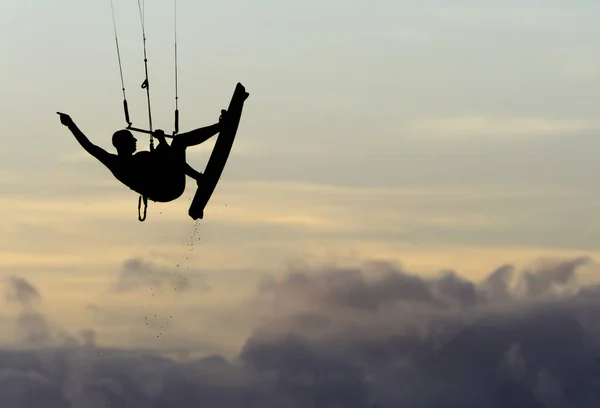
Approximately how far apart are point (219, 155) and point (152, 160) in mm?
1983

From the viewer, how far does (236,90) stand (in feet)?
68.4

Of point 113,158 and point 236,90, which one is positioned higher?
point 236,90

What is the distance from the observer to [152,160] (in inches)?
789

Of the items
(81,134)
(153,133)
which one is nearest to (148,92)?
(153,133)

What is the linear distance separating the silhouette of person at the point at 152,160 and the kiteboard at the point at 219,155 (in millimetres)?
258

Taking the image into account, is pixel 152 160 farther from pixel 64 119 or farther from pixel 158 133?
pixel 64 119

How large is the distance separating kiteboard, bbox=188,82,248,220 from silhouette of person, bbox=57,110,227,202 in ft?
0.84

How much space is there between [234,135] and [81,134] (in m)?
3.04

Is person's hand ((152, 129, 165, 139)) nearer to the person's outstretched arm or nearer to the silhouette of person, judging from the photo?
the silhouette of person

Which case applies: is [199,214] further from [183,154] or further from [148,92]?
[148,92]

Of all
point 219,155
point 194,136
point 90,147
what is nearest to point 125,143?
point 90,147

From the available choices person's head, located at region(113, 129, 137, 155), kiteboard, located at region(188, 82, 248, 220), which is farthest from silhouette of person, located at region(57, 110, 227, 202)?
kiteboard, located at region(188, 82, 248, 220)

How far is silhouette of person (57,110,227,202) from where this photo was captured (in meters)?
19.9

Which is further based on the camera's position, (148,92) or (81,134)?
(81,134)
